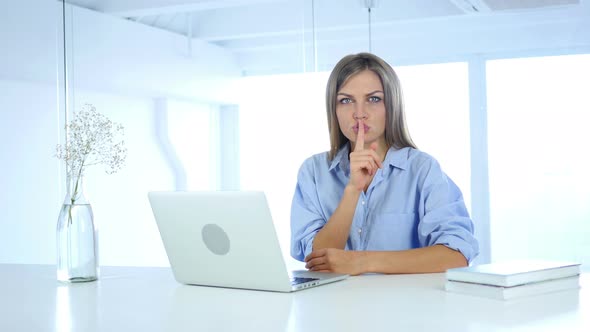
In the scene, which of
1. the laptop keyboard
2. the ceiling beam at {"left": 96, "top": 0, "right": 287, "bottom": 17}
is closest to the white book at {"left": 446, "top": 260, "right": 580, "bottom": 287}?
the laptop keyboard

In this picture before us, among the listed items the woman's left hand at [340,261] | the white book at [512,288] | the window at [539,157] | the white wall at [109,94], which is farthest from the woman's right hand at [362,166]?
the white wall at [109,94]

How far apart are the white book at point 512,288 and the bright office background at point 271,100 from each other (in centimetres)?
187

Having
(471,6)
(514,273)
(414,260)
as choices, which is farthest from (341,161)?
(471,6)

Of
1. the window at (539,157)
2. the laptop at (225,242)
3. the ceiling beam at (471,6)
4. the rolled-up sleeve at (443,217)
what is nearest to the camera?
the laptop at (225,242)

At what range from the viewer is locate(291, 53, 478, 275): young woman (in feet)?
8.14

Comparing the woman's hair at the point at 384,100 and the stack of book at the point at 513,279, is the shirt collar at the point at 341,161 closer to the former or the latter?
the woman's hair at the point at 384,100

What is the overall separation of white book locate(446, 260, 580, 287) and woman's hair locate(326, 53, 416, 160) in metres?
0.97

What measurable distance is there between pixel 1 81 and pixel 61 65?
1.30 feet

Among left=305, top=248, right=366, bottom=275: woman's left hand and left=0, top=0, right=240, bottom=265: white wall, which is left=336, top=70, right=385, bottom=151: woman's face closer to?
left=305, top=248, right=366, bottom=275: woman's left hand

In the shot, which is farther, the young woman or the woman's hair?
the woman's hair

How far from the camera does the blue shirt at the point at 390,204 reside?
2.60 metres

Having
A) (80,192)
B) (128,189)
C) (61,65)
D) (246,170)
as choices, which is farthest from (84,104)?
(80,192)

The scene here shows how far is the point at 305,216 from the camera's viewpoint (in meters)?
2.75

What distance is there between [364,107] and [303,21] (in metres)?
1.39
